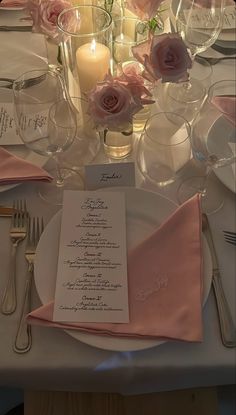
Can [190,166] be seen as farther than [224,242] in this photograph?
Yes

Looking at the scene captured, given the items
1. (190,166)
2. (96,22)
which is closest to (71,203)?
(190,166)

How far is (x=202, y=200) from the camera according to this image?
834 mm

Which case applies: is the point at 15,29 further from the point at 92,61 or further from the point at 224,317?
the point at 224,317

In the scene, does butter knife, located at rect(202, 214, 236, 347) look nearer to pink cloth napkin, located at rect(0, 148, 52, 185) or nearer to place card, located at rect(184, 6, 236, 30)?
pink cloth napkin, located at rect(0, 148, 52, 185)

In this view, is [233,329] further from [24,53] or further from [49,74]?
[24,53]

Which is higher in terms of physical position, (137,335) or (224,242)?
(224,242)

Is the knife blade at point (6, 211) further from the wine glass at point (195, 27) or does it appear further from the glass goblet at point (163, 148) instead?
the wine glass at point (195, 27)

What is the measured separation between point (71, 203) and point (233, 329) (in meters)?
0.35

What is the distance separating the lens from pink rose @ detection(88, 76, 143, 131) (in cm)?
73

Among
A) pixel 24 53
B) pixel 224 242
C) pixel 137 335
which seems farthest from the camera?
pixel 24 53

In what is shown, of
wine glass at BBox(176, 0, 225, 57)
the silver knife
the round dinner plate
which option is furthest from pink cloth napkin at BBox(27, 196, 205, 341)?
the silver knife

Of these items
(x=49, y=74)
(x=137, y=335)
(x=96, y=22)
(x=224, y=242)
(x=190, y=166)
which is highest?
(x=96, y=22)

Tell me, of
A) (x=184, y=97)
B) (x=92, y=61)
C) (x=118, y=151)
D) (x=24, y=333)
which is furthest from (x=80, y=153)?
(x=24, y=333)

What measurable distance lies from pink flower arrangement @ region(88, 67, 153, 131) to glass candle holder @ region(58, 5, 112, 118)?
0.15 m
